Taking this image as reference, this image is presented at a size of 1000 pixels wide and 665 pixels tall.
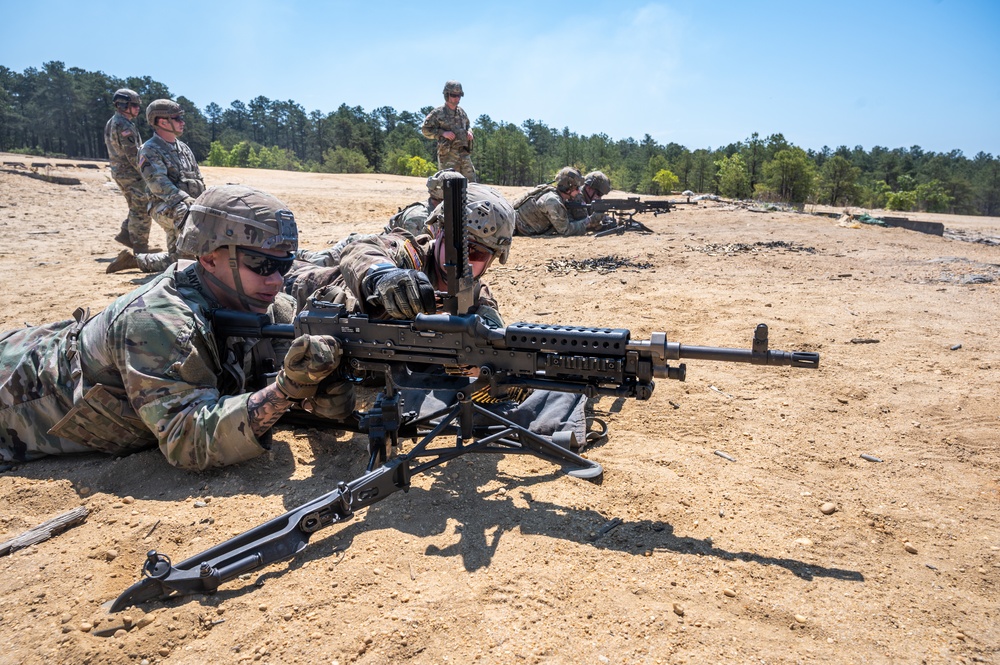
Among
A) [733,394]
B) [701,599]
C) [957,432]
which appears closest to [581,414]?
[733,394]

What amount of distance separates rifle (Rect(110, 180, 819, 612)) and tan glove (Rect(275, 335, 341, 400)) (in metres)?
0.28

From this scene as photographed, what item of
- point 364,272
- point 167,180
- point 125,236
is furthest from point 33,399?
point 125,236

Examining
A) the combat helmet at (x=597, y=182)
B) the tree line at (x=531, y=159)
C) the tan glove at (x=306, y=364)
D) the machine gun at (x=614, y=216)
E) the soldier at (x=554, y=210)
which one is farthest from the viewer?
the tree line at (x=531, y=159)

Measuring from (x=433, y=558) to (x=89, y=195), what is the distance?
2032cm

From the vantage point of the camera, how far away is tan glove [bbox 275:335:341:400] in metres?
3.15

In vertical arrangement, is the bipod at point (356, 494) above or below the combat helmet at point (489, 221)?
below

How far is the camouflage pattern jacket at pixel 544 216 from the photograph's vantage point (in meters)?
13.1

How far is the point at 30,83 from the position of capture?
5775cm

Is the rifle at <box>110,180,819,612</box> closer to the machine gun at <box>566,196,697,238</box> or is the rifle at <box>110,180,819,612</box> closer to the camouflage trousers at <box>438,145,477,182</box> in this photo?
the camouflage trousers at <box>438,145,477,182</box>

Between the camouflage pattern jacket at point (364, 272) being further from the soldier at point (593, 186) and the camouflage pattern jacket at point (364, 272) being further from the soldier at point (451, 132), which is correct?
the soldier at point (593, 186)

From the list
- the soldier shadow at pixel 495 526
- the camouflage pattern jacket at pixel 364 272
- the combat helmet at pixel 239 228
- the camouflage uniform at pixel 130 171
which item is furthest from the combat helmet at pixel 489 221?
the camouflage uniform at pixel 130 171

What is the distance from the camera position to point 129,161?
9.90 metres

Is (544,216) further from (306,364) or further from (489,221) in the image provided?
(306,364)

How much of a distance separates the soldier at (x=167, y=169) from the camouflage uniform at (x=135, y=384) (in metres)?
4.99
